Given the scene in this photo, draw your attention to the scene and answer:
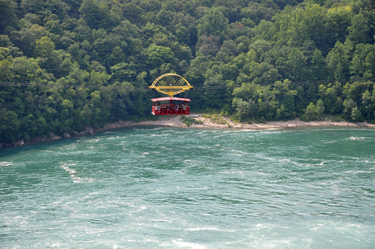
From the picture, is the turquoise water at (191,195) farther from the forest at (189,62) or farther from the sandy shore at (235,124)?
the forest at (189,62)

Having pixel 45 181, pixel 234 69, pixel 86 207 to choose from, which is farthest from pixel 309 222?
pixel 234 69

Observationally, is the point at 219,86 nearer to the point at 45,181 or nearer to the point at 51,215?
the point at 45,181

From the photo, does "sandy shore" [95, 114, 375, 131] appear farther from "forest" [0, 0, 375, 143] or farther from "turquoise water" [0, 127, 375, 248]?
"turquoise water" [0, 127, 375, 248]

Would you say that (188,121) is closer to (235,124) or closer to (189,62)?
(235,124)

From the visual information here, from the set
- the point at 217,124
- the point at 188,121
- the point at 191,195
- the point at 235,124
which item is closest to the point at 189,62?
the point at 188,121

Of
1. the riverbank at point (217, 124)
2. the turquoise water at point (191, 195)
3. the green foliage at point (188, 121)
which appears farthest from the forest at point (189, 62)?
the turquoise water at point (191, 195)

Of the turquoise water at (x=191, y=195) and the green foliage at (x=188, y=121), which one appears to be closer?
the turquoise water at (x=191, y=195)
